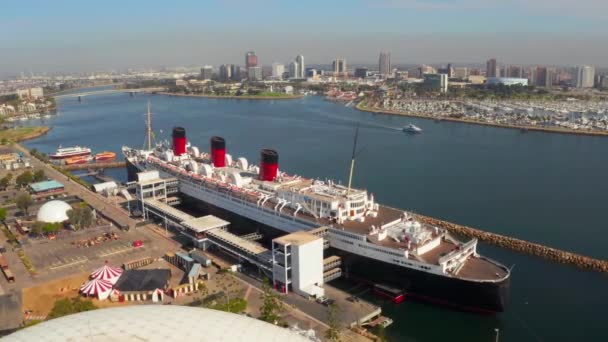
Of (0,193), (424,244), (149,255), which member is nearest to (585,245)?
(424,244)

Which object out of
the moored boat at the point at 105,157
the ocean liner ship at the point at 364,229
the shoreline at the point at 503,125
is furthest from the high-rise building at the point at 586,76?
the ocean liner ship at the point at 364,229

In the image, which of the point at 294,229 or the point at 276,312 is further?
the point at 294,229

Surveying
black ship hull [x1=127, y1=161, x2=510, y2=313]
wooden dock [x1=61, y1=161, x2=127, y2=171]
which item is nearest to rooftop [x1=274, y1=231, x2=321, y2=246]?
black ship hull [x1=127, y1=161, x2=510, y2=313]

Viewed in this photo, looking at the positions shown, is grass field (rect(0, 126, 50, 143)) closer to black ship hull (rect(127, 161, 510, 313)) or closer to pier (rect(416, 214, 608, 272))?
black ship hull (rect(127, 161, 510, 313))

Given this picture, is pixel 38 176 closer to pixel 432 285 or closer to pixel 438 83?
pixel 432 285

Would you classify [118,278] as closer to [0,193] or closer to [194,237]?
[194,237]
